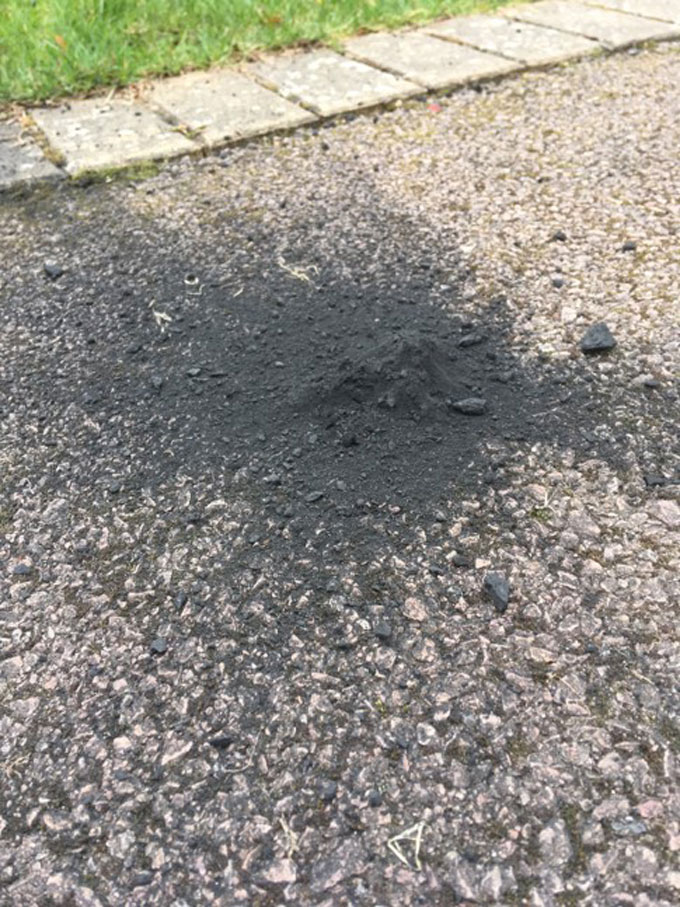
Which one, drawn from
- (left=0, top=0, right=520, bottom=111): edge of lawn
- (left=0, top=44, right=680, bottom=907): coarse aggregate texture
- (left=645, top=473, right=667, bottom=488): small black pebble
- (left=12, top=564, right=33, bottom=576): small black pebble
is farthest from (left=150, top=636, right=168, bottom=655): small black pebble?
(left=0, top=0, right=520, bottom=111): edge of lawn

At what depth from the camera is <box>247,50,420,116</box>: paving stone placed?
3.80 metres

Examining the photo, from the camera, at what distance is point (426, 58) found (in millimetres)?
4195

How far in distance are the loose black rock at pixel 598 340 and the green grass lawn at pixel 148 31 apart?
2.73 m

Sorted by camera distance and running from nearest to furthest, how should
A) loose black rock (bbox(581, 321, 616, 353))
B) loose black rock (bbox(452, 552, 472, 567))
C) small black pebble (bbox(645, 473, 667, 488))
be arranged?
loose black rock (bbox(452, 552, 472, 567)), small black pebble (bbox(645, 473, 667, 488)), loose black rock (bbox(581, 321, 616, 353))

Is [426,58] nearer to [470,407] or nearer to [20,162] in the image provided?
[20,162]

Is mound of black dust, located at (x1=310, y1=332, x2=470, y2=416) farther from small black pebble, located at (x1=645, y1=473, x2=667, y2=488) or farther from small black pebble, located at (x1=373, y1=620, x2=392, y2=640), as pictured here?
small black pebble, located at (x1=373, y1=620, x2=392, y2=640)

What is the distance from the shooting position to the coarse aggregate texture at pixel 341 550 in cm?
134

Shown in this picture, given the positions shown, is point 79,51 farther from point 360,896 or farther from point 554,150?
point 360,896

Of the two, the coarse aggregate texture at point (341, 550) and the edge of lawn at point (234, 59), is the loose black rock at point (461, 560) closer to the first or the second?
the coarse aggregate texture at point (341, 550)

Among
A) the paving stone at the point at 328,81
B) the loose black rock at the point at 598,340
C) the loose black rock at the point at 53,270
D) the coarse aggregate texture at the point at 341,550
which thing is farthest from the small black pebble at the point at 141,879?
the paving stone at the point at 328,81

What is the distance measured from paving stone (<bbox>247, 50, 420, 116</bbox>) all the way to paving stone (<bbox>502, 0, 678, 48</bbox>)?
1139mm

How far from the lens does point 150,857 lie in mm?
1329

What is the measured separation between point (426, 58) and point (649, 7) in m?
1.48

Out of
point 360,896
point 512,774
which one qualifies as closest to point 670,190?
point 512,774
